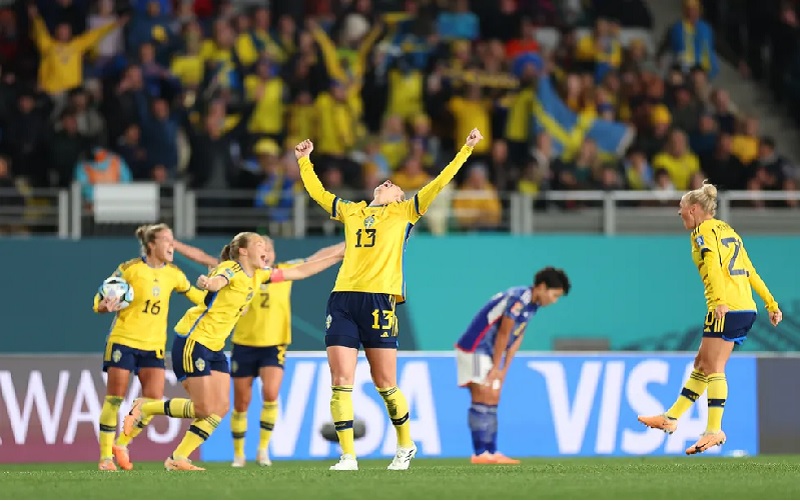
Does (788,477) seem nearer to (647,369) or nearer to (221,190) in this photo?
(647,369)

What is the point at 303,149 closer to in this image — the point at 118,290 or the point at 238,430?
the point at 118,290

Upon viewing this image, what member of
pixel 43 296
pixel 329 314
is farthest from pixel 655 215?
pixel 329 314

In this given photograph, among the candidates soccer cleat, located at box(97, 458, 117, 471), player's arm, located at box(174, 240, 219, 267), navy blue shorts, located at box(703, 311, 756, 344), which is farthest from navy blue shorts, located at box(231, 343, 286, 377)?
navy blue shorts, located at box(703, 311, 756, 344)

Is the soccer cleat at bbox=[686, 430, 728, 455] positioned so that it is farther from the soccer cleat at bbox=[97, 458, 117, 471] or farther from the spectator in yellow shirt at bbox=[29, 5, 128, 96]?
the spectator in yellow shirt at bbox=[29, 5, 128, 96]

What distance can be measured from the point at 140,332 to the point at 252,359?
1.38 meters

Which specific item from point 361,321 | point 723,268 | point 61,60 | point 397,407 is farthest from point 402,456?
point 61,60

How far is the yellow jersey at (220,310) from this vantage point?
Result: 12773 millimetres

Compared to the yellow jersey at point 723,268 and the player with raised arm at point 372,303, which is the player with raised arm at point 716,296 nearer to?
the yellow jersey at point 723,268

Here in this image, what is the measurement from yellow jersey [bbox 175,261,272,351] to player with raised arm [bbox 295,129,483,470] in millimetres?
1604

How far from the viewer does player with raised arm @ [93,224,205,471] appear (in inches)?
534

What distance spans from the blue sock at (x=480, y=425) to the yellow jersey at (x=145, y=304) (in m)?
2.79

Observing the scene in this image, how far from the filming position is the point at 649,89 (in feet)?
69.2

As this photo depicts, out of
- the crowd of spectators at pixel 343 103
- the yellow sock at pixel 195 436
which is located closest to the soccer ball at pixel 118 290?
the yellow sock at pixel 195 436

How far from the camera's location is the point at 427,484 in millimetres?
10008
